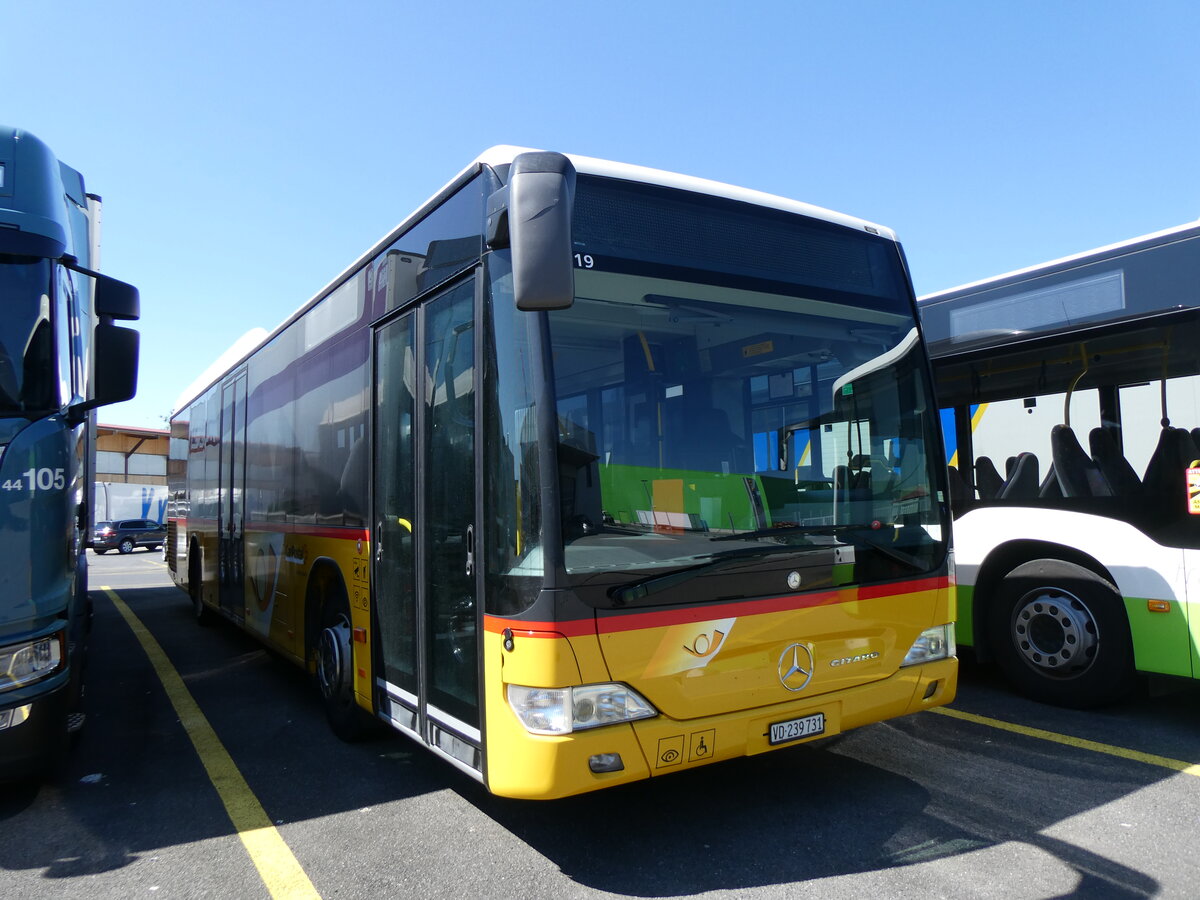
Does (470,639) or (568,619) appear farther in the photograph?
(470,639)

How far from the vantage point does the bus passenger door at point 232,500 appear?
8.37 meters

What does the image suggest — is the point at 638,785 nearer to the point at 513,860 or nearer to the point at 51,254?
the point at 513,860

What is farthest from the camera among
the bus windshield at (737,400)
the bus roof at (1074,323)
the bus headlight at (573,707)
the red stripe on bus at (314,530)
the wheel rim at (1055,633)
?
the wheel rim at (1055,633)

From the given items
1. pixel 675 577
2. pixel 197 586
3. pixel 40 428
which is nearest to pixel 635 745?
pixel 675 577

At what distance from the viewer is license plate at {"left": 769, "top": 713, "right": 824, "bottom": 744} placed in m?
3.69

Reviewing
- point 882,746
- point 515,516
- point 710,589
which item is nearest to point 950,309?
point 882,746

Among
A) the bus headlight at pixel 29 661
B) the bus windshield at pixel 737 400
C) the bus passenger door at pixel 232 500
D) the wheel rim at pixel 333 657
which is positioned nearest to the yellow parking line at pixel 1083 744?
the bus windshield at pixel 737 400

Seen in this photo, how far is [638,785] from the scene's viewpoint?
4.53 metres

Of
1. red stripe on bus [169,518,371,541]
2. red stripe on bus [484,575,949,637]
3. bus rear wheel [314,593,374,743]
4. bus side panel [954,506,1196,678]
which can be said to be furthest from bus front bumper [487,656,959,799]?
bus side panel [954,506,1196,678]

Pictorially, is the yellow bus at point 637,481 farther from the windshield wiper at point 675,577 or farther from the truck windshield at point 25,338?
the truck windshield at point 25,338

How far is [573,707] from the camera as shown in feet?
10.6

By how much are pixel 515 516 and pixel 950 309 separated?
16.3ft

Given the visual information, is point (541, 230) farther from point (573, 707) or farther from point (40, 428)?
point (40, 428)

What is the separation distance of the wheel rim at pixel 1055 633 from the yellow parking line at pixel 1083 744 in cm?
65
